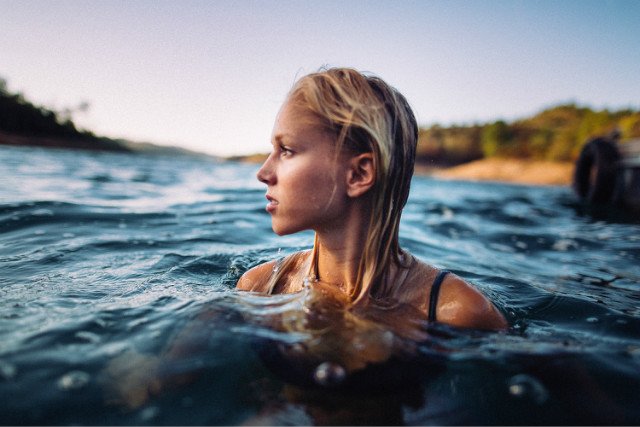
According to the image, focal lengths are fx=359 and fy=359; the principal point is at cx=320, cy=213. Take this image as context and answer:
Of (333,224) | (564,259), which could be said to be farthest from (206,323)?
(564,259)

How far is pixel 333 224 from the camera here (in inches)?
75.4

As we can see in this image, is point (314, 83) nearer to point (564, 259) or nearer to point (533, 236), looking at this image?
point (564, 259)

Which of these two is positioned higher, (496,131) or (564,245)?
(496,131)

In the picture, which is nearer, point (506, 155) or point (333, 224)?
point (333, 224)

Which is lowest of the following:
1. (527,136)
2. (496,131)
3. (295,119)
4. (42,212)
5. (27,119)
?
(42,212)

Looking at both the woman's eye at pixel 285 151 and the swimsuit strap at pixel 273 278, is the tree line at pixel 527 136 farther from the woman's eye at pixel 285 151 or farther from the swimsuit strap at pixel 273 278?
the woman's eye at pixel 285 151

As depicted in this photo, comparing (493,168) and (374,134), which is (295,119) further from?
(493,168)

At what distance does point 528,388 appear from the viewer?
1469 millimetres

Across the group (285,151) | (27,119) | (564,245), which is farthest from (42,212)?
(27,119)

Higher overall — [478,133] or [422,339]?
[478,133]

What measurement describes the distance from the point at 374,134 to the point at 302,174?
1.29 ft

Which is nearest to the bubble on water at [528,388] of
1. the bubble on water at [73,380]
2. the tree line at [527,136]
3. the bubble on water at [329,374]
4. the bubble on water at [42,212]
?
the bubble on water at [329,374]

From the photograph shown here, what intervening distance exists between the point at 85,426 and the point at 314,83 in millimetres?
1635

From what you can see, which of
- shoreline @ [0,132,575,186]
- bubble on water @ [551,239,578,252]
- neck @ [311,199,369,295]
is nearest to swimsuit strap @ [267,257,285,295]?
neck @ [311,199,369,295]
